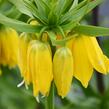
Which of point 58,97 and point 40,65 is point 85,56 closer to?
point 40,65

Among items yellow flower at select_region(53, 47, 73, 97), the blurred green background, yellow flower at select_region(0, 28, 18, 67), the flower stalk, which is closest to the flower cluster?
yellow flower at select_region(53, 47, 73, 97)

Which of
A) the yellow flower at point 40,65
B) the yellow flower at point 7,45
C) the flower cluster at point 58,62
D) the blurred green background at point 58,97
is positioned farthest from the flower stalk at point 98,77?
the yellow flower at point 40,65

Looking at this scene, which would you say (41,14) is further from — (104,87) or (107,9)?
(107,9)

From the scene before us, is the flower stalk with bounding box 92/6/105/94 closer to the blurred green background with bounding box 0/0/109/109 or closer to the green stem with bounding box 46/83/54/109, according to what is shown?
the blurred green background with bounding box 0/0/109/109

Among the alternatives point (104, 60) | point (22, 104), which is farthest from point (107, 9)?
point (104, 60)

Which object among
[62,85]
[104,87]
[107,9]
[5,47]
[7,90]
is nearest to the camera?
[62,85]

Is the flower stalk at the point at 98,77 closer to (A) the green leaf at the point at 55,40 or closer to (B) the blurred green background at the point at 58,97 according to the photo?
(B) the blurred green background at the point at 58,97

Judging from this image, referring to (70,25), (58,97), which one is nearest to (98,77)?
(58,97)
